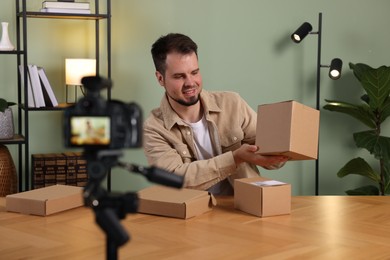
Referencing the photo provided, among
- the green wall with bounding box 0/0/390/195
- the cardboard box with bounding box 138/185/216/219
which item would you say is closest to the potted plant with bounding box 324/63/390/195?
the green wall with bounding box 0/0/390/195

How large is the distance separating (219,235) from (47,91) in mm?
2204

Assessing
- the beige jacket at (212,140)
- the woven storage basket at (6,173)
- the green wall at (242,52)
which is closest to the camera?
the beige jacket at (212,140)

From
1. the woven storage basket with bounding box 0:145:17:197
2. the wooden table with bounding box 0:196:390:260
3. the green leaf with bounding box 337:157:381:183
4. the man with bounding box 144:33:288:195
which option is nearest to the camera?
the wooden table with bounding box 0:196:390:260

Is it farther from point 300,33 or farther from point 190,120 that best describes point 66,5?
point 300,33

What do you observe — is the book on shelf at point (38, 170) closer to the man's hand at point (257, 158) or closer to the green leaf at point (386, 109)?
the man's hand at point (257, 158)

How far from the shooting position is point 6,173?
3.69 m

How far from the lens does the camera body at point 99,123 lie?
100 cm

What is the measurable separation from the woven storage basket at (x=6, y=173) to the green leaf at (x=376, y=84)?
2.18m

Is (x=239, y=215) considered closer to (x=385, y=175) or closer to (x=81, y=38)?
(x=81, y=38)

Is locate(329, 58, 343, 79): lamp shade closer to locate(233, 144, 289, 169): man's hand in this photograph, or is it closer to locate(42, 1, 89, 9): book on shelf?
locate(42, 1, 89, 9): book on shelf

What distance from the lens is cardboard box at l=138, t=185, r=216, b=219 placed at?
209 cm

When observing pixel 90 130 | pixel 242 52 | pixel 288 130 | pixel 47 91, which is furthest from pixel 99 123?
pixel 242 52

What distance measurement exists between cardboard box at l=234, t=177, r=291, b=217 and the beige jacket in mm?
330

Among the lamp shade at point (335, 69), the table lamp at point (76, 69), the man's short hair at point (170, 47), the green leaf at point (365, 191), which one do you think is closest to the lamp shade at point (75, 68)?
the table lamp at point (76, 69)
